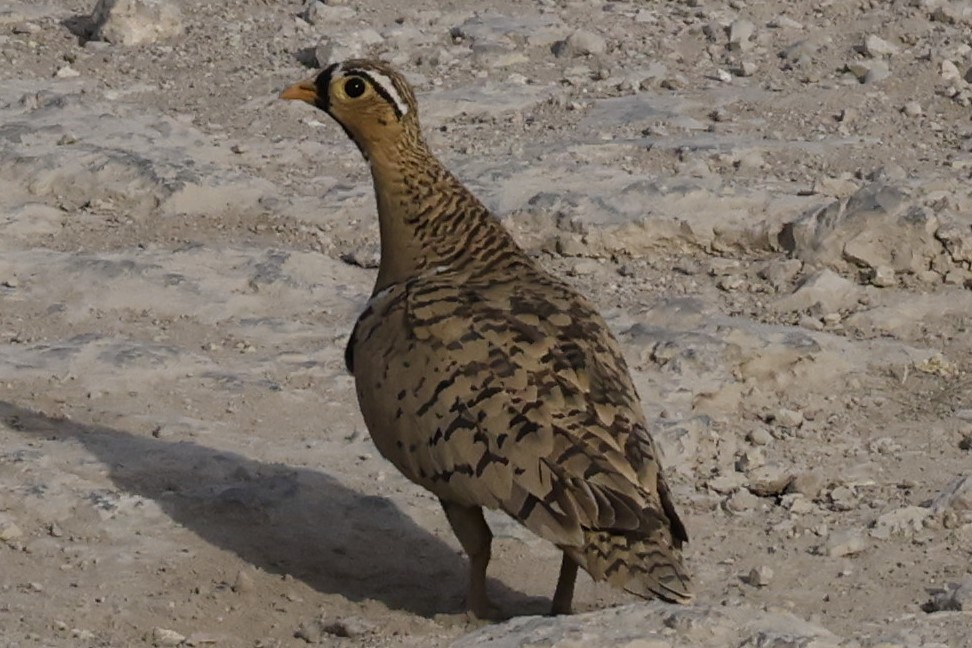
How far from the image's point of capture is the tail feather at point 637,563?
5.51m

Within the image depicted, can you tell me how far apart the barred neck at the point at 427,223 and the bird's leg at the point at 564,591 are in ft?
3.56

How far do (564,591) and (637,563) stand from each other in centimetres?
67

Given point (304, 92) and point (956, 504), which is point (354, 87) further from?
point (956, 504)

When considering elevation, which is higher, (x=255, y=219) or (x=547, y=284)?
(x=547, y=284)

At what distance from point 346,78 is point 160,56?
207 inches

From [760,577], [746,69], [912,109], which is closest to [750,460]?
[760,577]

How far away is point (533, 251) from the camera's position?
9.59m

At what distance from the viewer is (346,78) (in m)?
6.93

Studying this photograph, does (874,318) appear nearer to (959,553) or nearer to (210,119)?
(959,553)

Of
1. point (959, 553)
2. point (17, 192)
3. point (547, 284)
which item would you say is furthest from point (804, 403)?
point (17, 192)

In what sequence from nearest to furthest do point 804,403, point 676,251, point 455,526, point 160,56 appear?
point 455,526
point 804,403
point 676,251
point 160,56

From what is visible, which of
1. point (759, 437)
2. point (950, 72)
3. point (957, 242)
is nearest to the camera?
point (759, 437)

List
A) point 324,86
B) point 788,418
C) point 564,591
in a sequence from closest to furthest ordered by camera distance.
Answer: point 564,591 < point 324,86 < point 788,418

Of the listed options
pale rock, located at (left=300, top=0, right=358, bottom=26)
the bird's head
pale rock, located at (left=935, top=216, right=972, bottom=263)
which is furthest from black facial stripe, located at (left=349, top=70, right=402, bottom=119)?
pale rock, located at (left=300, top=0, right=358, bottom=26)
